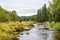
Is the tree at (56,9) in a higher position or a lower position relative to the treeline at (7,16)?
higher

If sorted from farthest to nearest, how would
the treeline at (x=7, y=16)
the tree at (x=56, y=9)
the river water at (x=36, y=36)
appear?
the treeline at (x=7, y=16) < the tree at (x=56, y=9) < the river water at (x=36, y=36)

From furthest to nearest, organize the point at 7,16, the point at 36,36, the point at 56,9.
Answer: the point at 7,16, the point at 56,9, the point at 36,36

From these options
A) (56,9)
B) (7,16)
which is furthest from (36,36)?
(7,16)

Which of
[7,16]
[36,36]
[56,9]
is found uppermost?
[56,9]

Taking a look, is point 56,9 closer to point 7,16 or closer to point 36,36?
point 36,36

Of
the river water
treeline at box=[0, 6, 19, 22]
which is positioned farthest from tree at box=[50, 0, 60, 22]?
treeline at box=[0, 6, 19, 22]

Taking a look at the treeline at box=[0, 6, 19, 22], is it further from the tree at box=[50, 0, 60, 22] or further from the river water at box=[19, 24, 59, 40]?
the river water at box=[19, 24, 59, 40]

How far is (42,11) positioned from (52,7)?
257ft

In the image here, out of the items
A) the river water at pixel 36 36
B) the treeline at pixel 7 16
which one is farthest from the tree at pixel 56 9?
the treeline at pixel 7 16

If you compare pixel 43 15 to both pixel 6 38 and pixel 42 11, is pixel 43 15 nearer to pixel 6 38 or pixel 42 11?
pixel 42 11

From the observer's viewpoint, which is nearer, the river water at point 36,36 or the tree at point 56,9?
the river water at point 36,36

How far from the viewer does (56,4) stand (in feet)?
160

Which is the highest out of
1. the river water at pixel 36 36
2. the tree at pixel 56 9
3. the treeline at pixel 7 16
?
the tree at pixel 56 9

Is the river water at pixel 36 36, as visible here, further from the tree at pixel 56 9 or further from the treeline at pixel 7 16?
the treeline at pixel 7 16
